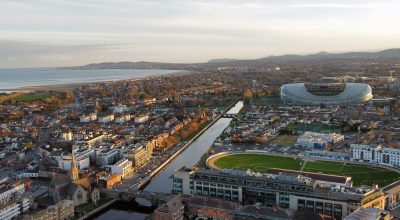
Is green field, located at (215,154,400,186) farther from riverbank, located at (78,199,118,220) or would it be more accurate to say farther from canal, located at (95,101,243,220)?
riverbank, located at (78,199,118,220)

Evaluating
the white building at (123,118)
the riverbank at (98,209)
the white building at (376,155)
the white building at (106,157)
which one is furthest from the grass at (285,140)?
the white building at (123,118)

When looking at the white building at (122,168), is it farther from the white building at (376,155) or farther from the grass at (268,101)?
the grass at (268,101)

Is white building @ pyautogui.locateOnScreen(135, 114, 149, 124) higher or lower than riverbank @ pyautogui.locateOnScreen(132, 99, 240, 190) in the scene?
higher

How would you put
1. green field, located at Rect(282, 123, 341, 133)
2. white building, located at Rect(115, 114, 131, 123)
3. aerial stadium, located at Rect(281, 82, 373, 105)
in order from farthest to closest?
aerial stadium, located at Rect(281, 82, 373, 105)
white building, located at Rect(115, 114, 131, 123)
green field, located at Rect(282, 123, 341, 133)

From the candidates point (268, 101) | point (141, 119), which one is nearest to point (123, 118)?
point (141, 119)

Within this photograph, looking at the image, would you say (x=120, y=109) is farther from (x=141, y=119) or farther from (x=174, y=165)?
(x=174, y=165)

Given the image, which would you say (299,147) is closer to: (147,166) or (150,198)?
(147,166)

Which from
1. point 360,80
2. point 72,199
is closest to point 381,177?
point 72,199

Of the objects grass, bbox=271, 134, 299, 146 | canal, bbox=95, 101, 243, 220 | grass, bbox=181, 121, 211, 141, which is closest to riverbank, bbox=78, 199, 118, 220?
canal, bbox=95, 101, 243, 220
